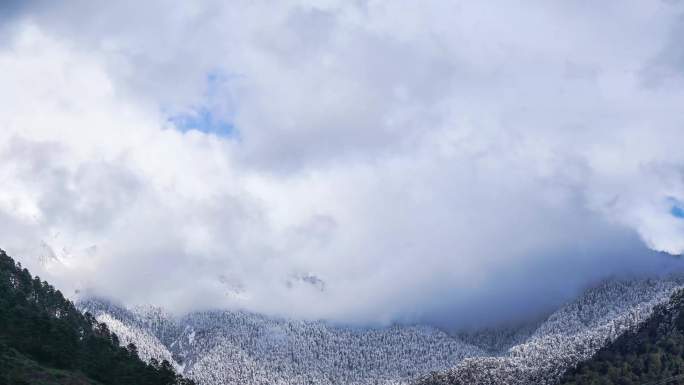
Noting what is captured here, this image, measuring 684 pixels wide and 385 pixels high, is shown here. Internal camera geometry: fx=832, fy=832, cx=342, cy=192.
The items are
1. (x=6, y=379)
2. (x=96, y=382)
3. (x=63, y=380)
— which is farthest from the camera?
(x=96, y=382)

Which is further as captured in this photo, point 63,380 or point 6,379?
point 63,380

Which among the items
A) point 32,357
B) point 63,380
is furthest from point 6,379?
point 32,357

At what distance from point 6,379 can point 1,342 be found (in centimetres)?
2979

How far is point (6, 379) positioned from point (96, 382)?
116 ft

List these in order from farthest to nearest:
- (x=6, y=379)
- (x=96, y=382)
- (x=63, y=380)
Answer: (x=96, y=382)
(x=63, y=380)
(x=6, y=379)

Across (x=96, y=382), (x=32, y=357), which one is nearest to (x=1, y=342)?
(x=32, y=357)

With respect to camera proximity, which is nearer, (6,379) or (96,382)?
(6,379)

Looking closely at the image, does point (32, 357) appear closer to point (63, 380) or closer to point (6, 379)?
point (63, 380)

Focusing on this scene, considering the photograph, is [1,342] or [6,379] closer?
[6,379]

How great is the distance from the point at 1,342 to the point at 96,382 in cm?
2351

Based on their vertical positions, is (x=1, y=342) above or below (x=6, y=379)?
above

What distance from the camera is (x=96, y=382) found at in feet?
649

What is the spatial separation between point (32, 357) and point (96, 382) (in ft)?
54.2

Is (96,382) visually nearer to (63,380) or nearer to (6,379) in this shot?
(63,380)
